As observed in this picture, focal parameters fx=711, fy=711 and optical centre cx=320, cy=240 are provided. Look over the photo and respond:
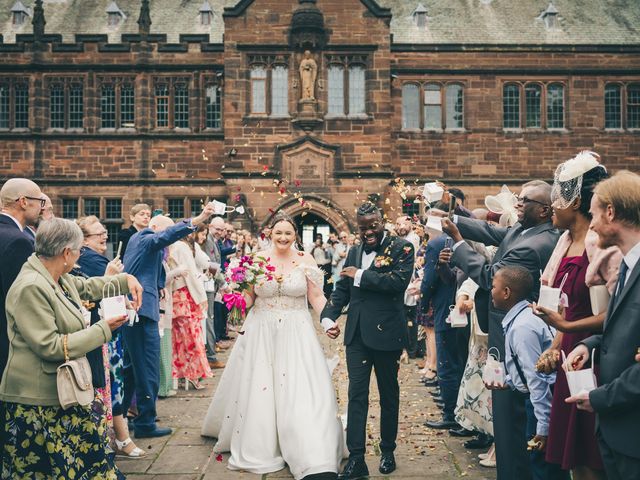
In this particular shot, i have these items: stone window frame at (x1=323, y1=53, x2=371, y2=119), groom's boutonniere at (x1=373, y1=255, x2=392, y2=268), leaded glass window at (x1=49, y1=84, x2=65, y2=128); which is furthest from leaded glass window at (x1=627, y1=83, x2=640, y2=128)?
groom's boutonniere at (x1=373, y1=255, x2=392, y2=268)

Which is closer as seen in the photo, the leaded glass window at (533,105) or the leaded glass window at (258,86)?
the leaded glass window at (258,86)

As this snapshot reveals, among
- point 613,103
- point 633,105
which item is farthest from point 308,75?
point 633,105

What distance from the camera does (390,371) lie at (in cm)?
616

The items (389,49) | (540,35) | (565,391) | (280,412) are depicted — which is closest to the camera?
(565,391)

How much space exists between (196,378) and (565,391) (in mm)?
6547

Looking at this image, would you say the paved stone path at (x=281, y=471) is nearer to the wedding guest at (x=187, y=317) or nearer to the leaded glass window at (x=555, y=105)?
the wedding guest at (x=187, y=317)

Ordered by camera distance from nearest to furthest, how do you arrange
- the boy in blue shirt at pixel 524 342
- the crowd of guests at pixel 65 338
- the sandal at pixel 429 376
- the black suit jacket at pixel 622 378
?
the black suit jacket at pixel 622 378
the crowd of guests at pixel 65 338
the boy in blue shirt at pixel 524 342
the sandal at pixel 429 376

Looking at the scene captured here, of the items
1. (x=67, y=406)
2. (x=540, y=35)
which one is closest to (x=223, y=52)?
(x=540, y=35)

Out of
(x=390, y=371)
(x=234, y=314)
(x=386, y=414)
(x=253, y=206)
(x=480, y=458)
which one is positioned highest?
(x=253, y=206)

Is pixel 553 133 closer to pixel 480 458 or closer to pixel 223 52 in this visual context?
pixel 223 52

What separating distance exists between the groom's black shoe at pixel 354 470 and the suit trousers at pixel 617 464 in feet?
9.04

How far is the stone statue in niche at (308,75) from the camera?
23.5 m

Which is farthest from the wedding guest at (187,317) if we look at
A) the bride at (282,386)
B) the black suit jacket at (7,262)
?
the black suit jacket at (7,262)

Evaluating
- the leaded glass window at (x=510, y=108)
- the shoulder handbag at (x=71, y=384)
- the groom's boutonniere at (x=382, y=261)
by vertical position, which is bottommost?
the shoulder handbag at (x=71, y=384)
